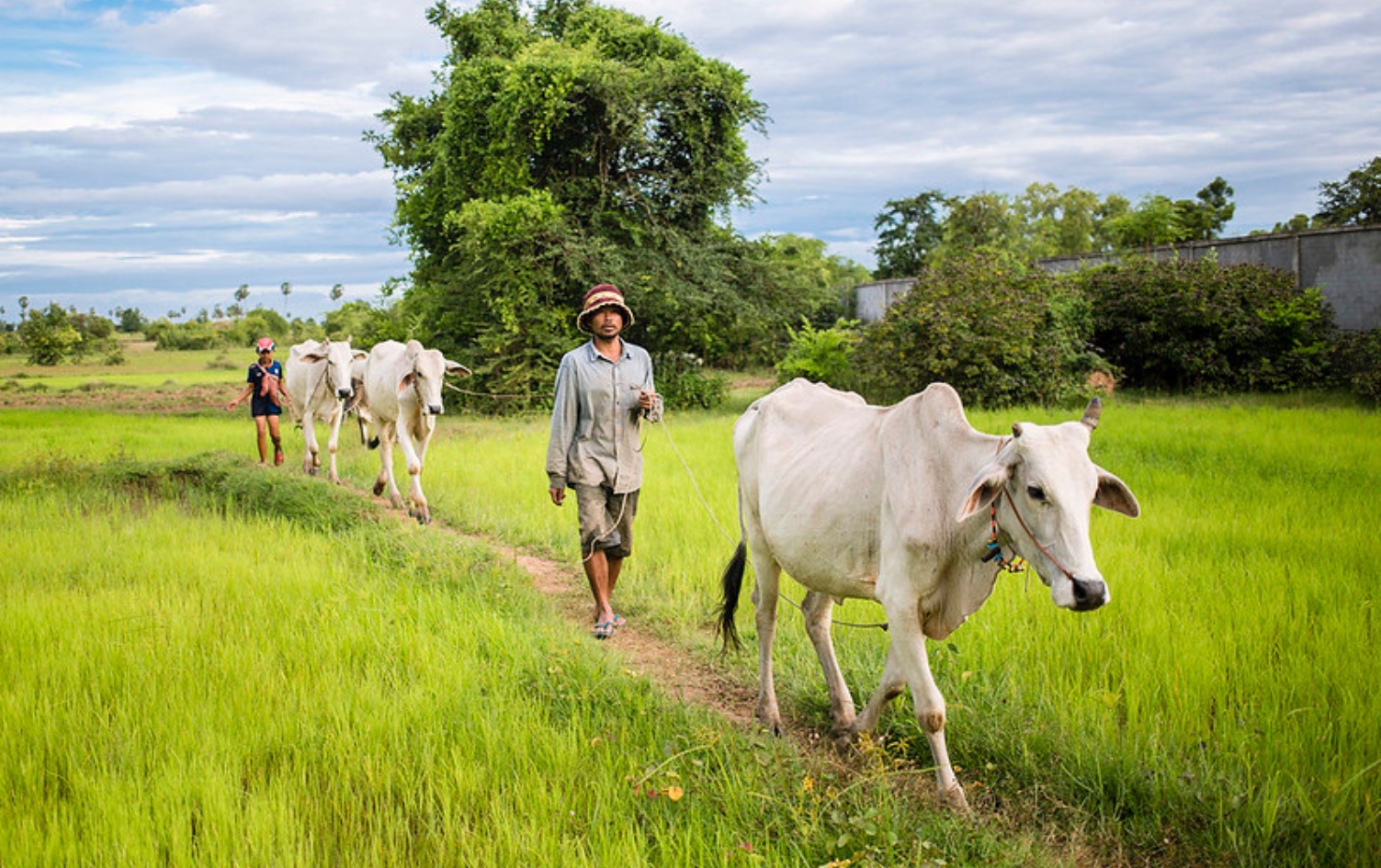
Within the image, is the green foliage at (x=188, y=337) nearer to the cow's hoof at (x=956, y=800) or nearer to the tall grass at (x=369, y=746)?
the tall grass at (x=369, y=746)

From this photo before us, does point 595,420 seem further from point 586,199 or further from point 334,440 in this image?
point 586,199

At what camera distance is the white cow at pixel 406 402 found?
900 cm

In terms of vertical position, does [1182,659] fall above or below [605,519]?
below

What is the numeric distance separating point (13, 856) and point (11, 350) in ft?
122

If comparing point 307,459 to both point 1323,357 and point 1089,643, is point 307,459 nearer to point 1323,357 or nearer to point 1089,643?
point 1089,643

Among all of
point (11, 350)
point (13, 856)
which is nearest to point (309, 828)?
point (13, 856)

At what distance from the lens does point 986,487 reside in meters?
3.04

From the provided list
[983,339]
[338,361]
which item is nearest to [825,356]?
[983,339]

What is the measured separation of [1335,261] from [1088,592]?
668 inches

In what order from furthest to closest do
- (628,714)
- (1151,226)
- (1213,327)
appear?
1. (1151,226)
2. (1213,327)
3. (628,714)

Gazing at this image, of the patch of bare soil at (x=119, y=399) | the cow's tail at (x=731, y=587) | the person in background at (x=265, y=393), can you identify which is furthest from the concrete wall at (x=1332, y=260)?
the patch of bare soil at (x=119, y=399)

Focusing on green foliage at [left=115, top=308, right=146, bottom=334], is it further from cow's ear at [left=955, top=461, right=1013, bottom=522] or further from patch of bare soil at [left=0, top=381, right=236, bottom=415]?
cow's ear at [left=955, top=461, right=1013, bottom=522]

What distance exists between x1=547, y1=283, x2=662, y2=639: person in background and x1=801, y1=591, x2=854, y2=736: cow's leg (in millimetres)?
1524

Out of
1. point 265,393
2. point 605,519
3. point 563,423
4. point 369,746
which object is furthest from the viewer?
point 265,393
